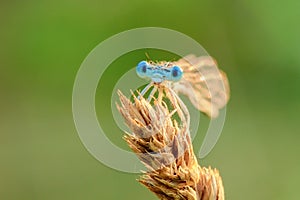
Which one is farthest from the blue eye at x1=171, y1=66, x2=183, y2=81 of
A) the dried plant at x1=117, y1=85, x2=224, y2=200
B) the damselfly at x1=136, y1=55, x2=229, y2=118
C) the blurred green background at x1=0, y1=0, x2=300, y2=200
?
the blurred green background at x1=0, y1=0, x2=300, y2=200

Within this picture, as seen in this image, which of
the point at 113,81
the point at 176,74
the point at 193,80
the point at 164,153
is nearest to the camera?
the point at 164,153

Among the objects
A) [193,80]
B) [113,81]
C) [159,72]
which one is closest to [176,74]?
[159,72]

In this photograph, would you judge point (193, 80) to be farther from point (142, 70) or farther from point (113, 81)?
point (113, 81)

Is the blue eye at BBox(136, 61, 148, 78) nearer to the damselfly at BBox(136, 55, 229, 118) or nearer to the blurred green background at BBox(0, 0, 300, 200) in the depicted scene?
the damselfly at BBox(136, 55, 229, 118)

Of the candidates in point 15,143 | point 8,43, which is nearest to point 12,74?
point 8,43

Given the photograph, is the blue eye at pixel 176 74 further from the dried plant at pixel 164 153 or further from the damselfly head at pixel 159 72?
the dried plant at pixel 164 153
